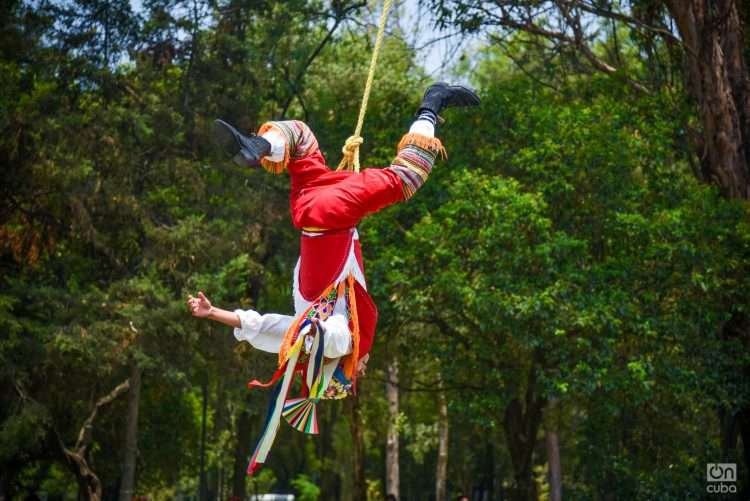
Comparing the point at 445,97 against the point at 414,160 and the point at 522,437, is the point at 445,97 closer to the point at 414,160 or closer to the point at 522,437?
the point at 414,160

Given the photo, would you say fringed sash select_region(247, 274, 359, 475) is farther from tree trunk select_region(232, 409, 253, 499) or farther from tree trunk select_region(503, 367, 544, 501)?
tree trunk select_region(232, 409, 253, 499)

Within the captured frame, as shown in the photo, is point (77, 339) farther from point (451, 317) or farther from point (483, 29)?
point (483, 29)

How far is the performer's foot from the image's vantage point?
4.75 m

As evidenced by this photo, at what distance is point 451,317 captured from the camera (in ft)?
45.0

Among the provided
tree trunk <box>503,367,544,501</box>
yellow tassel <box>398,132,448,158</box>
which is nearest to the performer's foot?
yellow tassel <box>398,132,448,158</box>

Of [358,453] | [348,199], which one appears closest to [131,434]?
[358,453]

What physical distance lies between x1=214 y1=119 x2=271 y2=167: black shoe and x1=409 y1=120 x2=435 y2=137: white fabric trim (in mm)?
722

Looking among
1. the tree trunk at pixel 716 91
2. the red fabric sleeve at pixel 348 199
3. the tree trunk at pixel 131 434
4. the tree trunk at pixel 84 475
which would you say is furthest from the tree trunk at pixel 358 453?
the red fabric sleeve at pixel 348 199

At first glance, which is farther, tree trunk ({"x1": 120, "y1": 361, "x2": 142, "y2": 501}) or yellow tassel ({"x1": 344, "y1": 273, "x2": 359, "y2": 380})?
tree trunk ({"x1": 120, "y1": 361, "x2": 142, "y2": 501})

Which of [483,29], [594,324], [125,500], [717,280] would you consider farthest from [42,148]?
[717,280]

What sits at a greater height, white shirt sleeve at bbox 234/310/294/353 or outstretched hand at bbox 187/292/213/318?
outstretched hand at bbox 187/292/213/318

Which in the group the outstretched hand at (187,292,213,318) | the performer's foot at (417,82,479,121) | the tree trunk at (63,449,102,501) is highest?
the performer's foot at (417,82,479,121)

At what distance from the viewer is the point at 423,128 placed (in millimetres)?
4660

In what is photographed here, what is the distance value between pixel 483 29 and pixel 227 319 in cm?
→ 1141
